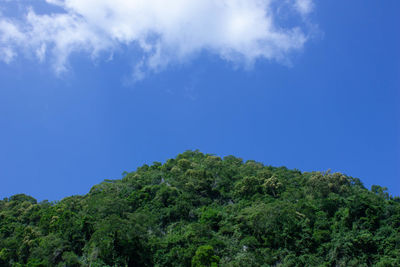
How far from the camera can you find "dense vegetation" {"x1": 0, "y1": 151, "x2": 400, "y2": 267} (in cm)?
2952

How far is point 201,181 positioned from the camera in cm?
4619

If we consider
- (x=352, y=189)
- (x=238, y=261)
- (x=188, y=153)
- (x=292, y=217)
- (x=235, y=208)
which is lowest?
(x=238, y=261)

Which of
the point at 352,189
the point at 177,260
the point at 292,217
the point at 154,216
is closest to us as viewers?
the point at 177,260

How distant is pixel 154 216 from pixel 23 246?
1345 centimetres

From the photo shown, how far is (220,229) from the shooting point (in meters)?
34.7

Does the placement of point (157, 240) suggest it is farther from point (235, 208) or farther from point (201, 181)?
point (201, 181)

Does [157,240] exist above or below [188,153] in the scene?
below

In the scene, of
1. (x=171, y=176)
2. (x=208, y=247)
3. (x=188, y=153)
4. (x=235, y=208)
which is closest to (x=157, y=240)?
(x=208, y=247)

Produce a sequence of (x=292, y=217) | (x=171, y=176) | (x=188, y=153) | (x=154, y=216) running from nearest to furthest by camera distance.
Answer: (x=292, y=217) < (x=154, y=216) < (x=171, y=176) < (x=188, y=153)

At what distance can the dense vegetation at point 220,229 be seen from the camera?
1162 inches

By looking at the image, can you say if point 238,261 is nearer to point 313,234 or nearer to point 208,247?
point 208,247

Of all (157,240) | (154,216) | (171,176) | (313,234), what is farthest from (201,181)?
(313,234)

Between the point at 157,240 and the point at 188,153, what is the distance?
33703mm

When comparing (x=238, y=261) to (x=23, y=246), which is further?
(x=23, y=246)
